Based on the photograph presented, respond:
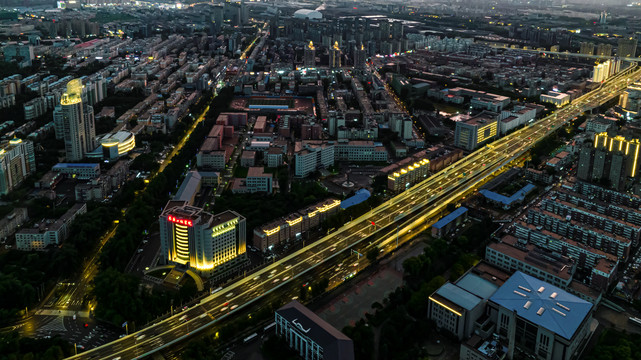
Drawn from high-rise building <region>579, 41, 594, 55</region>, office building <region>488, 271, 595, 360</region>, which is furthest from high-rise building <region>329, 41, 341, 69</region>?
office building <region>488, 271, 595, 360</region>

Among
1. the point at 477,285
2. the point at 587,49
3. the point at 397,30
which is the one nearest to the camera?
the point at 477,285

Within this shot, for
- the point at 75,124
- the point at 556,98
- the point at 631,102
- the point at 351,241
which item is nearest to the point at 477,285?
the point at 351,241

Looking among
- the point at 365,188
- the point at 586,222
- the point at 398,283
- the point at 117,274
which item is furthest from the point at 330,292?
the point at 586,222

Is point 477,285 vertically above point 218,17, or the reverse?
point 218,17

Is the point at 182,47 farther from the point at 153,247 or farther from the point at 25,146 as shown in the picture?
the point at 153,247

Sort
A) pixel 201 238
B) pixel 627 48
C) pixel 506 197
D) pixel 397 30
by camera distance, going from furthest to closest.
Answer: pixel 397 30 < pixel 627 48 < pixel 506 197 < pixel 201 238

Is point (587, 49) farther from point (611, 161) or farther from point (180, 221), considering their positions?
point (180, 221)

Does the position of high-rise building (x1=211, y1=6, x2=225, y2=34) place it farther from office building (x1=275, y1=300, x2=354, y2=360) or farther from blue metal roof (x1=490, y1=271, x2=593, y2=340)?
blue metal roof (x1=490, y1=271, x2=593, y2=340)
